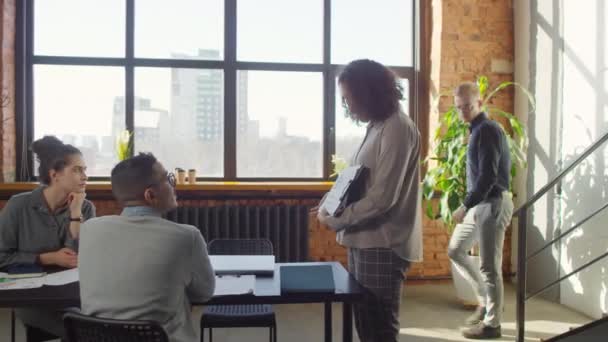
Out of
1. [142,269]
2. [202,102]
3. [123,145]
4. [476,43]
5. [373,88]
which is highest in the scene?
[476,43]

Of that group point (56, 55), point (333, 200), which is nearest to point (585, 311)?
point (333, 200)

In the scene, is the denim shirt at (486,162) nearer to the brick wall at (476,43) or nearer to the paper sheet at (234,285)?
the brick wall at (476,43)

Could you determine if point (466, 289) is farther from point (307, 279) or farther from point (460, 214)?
point (307, 279)

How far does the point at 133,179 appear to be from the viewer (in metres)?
1.64

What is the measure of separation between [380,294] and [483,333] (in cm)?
183

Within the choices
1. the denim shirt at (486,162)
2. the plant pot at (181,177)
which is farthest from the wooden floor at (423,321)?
the plant pot at (181,177)

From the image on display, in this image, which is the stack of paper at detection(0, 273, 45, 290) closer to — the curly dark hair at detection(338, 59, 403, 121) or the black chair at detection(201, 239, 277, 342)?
the black chair at detection(201, 239, 277, 342)

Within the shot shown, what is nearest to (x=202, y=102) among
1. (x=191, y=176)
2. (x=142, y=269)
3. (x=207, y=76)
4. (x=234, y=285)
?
(x=207, y=76)

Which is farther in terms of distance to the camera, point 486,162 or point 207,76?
point 207,76

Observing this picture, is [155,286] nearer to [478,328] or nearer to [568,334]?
[568,334]

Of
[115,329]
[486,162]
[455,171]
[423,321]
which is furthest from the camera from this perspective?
[455,171]

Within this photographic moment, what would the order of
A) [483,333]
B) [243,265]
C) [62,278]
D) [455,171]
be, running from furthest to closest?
1. [455,171]
2. [483,333]
3. [243,265]
4. [62,278]

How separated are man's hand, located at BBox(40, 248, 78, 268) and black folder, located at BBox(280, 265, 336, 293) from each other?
843mm

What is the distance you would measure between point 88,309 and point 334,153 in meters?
3.61
